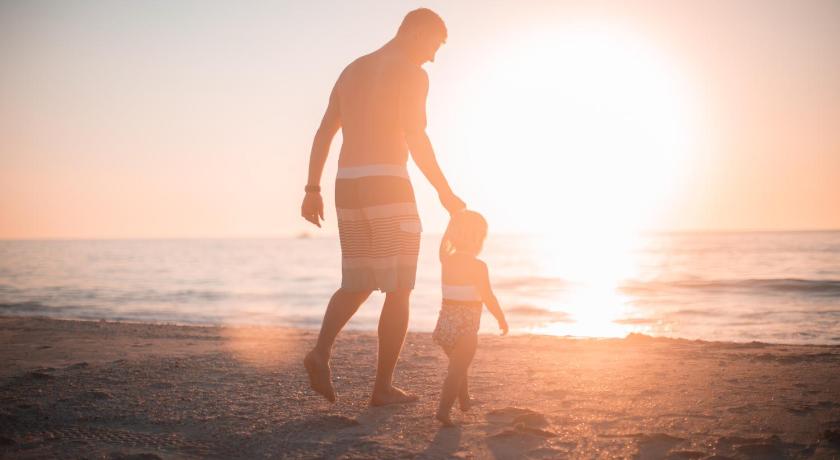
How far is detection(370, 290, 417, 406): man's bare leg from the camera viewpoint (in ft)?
11.5

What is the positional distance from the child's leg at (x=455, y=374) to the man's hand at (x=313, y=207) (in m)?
1.17

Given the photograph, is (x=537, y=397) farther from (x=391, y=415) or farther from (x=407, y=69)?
(x=407, y=69)

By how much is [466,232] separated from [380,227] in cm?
49

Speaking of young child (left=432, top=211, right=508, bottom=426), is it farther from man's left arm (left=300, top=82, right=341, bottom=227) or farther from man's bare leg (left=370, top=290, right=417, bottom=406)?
man's left arm (left=300, top=82, right=341, bottom=227)

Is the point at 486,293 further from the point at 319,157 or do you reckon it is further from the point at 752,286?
the point at 752,286

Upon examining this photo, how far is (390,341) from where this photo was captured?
3.54 metres

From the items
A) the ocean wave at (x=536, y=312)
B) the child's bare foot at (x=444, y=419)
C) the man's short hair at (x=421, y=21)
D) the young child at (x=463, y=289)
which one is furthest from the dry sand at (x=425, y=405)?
the ocean wave at (x=536, y=312)

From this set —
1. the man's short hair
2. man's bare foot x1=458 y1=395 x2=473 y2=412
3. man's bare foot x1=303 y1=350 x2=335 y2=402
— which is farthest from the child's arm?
the man's short hair

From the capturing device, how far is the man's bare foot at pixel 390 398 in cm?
359

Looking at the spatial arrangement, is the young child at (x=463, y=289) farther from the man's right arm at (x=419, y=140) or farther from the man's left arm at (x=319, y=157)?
the man's left arm at (x=319, y=157)

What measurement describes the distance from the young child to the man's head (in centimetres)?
98

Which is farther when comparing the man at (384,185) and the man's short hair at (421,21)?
the man's short hair at (421,21)

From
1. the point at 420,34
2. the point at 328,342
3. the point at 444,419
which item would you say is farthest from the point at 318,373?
the point at 420,34

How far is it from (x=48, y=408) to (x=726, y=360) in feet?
16.5
